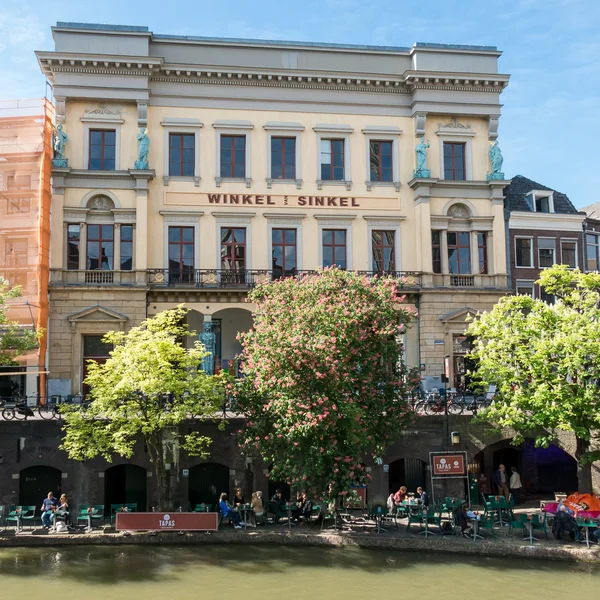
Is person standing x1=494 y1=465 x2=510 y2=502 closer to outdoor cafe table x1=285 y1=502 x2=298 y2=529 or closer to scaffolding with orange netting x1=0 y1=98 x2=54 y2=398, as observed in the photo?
outdoor cafe table x1=285 y1=502 x2=298 y2=529

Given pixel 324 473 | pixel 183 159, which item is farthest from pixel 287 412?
pixel 183 159

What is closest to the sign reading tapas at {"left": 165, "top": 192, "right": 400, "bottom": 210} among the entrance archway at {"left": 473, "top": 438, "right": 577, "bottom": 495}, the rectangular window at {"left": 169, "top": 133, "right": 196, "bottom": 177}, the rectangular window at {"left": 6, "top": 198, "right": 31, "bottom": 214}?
the rectangular window at {"left": 169, "top": 133, "right": 196, "bottom": 177}

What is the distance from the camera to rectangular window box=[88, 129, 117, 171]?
3903 cm

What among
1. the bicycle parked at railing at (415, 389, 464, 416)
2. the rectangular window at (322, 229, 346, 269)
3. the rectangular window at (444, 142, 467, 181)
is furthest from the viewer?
the rectangular window at (444, 142, 467, 181)

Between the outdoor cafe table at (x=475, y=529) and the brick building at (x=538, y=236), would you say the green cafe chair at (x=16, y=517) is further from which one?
the brick building at (x=538, y=236)

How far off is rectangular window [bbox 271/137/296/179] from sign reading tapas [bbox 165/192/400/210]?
4.43 feet

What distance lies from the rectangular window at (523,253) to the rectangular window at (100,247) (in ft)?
71.5

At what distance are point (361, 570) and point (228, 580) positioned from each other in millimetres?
3925

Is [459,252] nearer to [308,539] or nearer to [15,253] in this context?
[308,539]

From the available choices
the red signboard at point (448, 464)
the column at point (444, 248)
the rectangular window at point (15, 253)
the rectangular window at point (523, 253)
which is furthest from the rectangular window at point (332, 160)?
the red signboard at point (448, 464)

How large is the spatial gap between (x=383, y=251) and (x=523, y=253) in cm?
809

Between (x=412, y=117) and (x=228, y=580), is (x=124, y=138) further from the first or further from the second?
(x=228, y=580)

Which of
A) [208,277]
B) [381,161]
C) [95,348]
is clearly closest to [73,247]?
[95,348]

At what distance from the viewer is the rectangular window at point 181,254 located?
3888 centimetres
